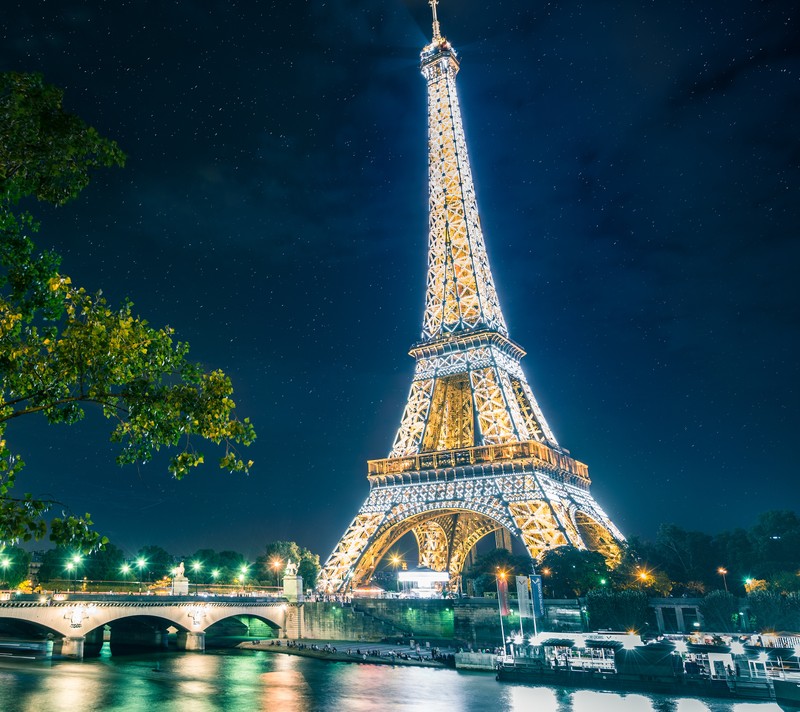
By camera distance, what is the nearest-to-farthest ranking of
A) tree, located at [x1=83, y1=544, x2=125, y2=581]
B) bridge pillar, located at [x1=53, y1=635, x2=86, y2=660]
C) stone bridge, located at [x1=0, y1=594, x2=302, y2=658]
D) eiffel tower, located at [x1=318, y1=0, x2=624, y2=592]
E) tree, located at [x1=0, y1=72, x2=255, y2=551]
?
tree, located at [x1=0, y1=72, x2=255, y2=551] → stone bridge, located at [x1=0, y1=594, x2=302, y2=658] → bridge pillar, located at [x1=53, y1=635, x2=86, y2=660] → eiffel tower, located at [x1=318, y1=0, x2=624, y2=592] → tree, located at [x1=83, y1=544, x2=125, y2=581]

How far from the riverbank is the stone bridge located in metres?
3.47

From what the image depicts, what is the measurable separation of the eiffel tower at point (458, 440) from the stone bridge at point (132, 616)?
7.80 m

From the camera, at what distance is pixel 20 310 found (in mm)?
9969

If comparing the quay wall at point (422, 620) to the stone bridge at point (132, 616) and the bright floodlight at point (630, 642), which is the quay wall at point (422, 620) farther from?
the bright floodlight at point (630, 642)

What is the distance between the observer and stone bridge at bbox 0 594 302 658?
4606cm

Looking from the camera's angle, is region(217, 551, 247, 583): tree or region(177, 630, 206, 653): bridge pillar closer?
region(177, 630, 206, 653): bridge pillar

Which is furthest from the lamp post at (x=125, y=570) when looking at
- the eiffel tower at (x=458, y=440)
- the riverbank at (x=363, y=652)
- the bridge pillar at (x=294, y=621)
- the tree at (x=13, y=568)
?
the eiffel tower at (x=458, y=440)

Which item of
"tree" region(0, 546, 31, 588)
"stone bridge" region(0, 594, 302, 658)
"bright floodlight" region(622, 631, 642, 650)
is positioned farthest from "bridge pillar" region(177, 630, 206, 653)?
"bright floodlight" region(622, 631, 642, 650)

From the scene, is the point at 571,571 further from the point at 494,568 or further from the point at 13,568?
the point at 13,568

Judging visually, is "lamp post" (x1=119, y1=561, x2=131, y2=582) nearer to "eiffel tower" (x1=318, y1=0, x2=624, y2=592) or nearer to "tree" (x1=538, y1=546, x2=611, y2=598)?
"eiffel tower" (x1=318, y1=0, x2=624, y2=592)

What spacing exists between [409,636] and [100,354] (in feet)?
170

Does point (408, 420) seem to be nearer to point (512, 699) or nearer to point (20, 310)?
point (512, 699)

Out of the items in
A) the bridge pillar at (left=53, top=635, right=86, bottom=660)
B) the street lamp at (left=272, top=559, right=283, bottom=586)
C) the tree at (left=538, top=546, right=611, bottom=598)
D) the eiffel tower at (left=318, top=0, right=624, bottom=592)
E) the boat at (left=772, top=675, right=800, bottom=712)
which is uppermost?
the eiffel tower at (left=318, top=0, right=624, bottom=592)

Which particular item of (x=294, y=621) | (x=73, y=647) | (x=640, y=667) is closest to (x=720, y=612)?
(x=640, y=667)
